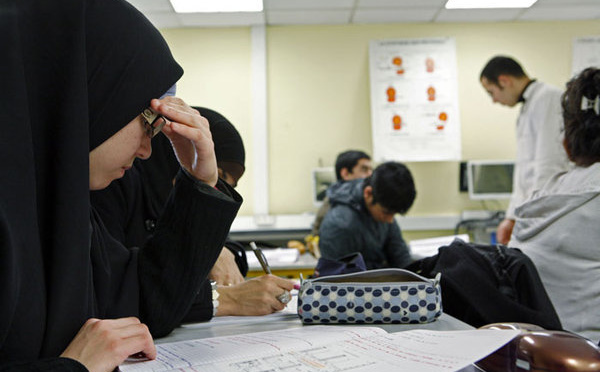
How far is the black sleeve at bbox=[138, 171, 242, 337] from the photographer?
37.9 inches

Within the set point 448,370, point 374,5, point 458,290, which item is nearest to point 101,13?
point 448,370

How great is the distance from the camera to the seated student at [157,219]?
3.71 ft

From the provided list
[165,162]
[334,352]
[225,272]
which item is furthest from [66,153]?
[225,272]

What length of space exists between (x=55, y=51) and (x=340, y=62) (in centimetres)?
402

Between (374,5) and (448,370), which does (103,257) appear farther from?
(374,5)

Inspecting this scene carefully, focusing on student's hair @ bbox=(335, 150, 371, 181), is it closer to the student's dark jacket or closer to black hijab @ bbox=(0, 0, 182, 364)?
the student's dark jacket

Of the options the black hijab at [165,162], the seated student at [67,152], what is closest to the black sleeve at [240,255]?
the black hijab at [165,162]

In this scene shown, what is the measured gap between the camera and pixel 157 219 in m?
1.23

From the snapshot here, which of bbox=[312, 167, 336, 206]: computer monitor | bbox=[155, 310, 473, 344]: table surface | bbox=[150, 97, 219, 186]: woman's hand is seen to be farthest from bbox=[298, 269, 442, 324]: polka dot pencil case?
bbox=[312, 167, 336, 206]: computer monitor

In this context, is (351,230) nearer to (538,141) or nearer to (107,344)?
(538,141)

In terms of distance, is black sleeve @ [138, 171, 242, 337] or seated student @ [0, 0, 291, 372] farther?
black sleeve @ [138, 171, 242, 337]

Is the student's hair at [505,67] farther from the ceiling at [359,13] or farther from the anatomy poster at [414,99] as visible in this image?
the anatomy poster at [414,99]

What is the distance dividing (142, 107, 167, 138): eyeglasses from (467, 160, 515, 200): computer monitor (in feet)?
12.2

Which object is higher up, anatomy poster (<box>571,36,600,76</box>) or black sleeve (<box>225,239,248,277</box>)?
anatomy poster (<box>571,36,600,76</box>)
